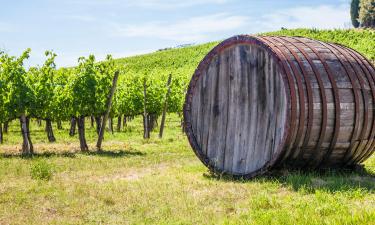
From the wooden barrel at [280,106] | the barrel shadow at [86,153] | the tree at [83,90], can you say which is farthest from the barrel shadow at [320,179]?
the tree at [83,90]

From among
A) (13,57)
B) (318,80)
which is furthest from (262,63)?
(13,57)

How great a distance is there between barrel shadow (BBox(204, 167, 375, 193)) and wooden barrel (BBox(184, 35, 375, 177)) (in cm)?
19

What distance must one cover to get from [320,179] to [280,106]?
153 centimetres

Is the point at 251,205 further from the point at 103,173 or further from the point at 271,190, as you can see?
the point at 103,173

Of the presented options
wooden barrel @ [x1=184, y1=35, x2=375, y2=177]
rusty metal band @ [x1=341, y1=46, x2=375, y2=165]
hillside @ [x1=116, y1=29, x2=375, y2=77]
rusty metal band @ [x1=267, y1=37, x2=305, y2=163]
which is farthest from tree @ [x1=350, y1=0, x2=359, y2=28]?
rusty metal band @ [x1=267, y1=37, x2=305, y2=163]

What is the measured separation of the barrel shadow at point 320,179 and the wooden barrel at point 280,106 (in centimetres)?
19

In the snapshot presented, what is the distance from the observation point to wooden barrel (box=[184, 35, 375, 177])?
8.41 metres

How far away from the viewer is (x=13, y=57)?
20.5 m

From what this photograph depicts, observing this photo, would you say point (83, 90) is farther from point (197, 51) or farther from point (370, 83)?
point (197, 51)

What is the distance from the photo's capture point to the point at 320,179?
8602 millimetres

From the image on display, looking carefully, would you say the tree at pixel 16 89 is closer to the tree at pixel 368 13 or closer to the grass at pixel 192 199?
the grass at pixel 192 199

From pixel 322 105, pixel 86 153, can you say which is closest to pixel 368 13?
pixel 86 153

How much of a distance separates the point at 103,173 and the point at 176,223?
20.8 ft

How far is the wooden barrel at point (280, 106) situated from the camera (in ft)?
27.6
